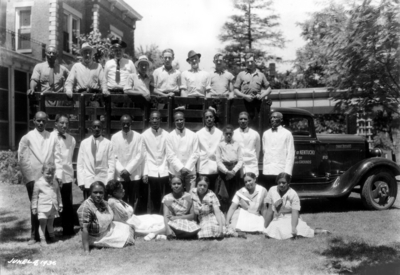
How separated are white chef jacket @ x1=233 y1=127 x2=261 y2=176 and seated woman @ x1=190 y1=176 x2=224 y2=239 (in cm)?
83

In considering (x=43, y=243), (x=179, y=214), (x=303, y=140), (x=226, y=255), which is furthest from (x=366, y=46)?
(x=303, y=140)

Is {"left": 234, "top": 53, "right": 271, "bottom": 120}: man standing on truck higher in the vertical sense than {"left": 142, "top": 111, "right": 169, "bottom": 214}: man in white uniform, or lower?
higher

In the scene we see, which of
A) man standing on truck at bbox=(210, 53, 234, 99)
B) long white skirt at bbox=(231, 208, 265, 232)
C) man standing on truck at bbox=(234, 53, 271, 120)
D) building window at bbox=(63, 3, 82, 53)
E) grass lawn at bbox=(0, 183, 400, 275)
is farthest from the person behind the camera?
building window at bbox=(63, 3, 82, 53)

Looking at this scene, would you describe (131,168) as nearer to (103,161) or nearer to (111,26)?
(103,161)

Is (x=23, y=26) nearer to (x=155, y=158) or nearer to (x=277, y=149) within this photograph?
(x=155, y=158)

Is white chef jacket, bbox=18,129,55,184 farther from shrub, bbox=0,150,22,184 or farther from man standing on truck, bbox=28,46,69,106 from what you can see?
shrub, bbox=0,150,22,184

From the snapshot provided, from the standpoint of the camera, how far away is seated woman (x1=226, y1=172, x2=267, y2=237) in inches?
229

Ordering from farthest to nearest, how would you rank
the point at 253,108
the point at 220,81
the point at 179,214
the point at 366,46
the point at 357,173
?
the point at 357,173
the point at 220,81
the point at 253,108
the point at 179,214
the point at 366,46

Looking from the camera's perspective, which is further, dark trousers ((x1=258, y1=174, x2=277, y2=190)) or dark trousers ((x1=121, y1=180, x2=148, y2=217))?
dark trousers ((x1=258, y1=174, x2=277, y2=190))

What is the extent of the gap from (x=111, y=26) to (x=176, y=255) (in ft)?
54.0

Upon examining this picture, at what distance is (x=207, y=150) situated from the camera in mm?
6188

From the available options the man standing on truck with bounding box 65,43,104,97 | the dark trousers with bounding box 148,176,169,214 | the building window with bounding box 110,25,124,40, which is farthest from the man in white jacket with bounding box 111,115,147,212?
the building window with bounding box 110,25,124,40

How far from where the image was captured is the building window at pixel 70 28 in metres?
16.4

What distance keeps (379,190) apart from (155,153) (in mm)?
4279
